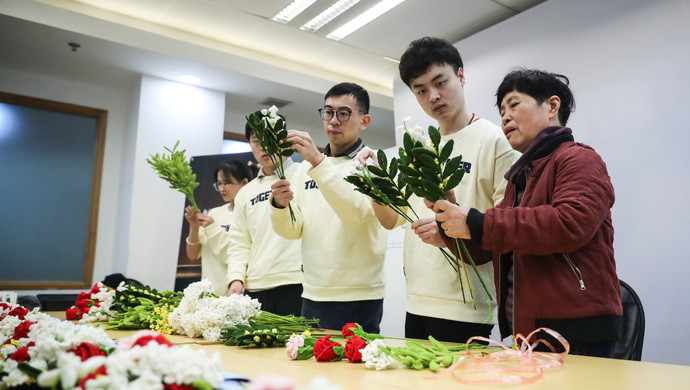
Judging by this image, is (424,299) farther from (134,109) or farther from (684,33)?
(134,109)

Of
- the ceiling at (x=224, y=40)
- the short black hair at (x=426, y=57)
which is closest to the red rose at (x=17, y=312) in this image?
the short black hair at (x=426, y=57)

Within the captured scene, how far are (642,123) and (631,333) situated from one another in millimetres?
2079

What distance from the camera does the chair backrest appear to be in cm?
151

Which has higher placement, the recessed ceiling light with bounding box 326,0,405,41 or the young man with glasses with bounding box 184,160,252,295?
the recessed ceiling light with bounding box 326,0,405,41

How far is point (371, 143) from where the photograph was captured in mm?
7223

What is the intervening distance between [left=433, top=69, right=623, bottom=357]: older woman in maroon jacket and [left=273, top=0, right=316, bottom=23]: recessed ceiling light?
11.0 feet

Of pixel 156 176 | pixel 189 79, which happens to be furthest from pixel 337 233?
pixel 189 79

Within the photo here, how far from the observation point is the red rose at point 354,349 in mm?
1059

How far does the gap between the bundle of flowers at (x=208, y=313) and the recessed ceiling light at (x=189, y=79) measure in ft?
13.0

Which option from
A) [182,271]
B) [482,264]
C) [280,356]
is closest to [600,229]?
[482,264]

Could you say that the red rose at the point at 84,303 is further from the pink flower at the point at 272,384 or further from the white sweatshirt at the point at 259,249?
the pink flower at the point at 272,384

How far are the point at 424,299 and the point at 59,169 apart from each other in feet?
15.6

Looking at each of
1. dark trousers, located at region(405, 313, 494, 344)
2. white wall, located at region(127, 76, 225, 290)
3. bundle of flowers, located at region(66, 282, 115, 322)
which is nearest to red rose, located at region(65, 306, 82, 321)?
bundle of flowers, located at region(66, 282, 115, 322)

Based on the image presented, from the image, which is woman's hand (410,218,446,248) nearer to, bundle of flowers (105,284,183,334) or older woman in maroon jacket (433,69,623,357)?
older woman in maroon jacket (433,69,623,357)
